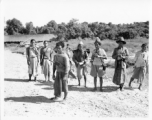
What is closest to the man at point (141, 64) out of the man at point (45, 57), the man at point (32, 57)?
the man at point (45, 57)

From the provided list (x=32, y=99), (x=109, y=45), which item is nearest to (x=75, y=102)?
(x=32, y=99)

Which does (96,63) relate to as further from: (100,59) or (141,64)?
(141,64)

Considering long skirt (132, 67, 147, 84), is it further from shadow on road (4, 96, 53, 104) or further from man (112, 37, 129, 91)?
shadow on road (4, 96, 53, 104)

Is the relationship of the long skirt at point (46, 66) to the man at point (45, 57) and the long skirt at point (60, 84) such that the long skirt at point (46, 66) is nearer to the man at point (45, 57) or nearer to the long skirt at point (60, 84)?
the man at point (45, 57)

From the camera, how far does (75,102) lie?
615 cm

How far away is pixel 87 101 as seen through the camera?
627cm

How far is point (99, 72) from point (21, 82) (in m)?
3.16

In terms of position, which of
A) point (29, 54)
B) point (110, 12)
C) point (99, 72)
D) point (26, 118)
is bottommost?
point (26, 118)

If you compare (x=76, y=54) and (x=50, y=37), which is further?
(x=50, y=37)

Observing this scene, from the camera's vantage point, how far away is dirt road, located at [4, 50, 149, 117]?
18.1 feet

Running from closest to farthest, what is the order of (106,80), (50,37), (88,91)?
1. (88,91)
2. (106,80)
3. (50,37)

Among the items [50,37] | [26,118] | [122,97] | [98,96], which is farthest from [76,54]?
[50,37]

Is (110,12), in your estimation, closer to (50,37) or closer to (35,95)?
(35,95)

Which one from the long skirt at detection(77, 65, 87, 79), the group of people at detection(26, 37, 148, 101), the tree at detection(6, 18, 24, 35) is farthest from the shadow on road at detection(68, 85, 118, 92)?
the tree at detection(6, 18, 24, 35)
